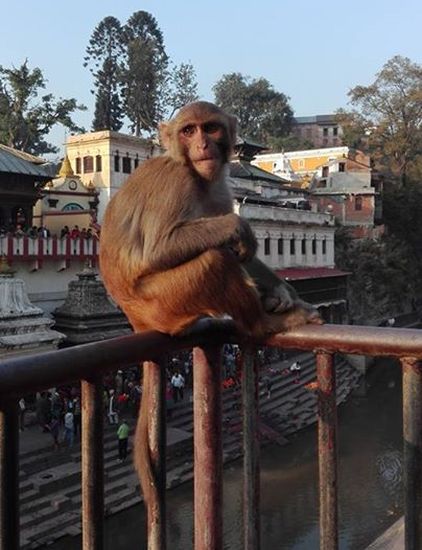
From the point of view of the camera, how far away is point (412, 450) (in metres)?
Answer: 1.51

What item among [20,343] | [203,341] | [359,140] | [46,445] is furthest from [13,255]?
[359,140]

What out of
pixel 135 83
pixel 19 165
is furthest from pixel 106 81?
pixel 19 165

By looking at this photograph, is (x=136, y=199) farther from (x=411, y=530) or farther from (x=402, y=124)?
(x=402, y=124)

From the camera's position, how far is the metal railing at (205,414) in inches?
48.9

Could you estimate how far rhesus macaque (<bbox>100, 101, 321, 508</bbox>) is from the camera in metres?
2.40

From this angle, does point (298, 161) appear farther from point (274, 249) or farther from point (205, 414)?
point (205, 414)

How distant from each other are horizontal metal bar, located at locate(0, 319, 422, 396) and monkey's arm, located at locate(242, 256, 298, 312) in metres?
0.51

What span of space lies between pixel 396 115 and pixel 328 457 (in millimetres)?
39423

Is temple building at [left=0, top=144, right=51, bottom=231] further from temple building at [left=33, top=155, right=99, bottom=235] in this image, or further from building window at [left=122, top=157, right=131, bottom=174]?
building window at [left=122, top=157, right=131, bottom=174]

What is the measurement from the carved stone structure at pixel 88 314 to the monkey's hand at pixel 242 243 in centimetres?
1433

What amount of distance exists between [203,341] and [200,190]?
125 centimetres

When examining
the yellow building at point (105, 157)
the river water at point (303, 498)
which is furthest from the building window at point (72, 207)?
the river water at point (303, 498)

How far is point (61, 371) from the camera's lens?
134cm

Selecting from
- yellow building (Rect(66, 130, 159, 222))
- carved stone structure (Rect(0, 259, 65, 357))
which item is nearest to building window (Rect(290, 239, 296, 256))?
yellow building (Rect(66, 130, 159, 222))
